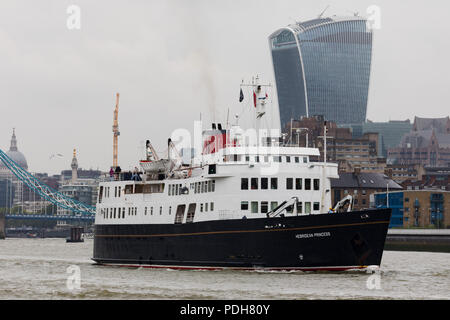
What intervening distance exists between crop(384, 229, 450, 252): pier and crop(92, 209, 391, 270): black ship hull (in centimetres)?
5591

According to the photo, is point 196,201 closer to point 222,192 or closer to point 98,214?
point 222,192

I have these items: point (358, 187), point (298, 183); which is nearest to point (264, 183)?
point (298, 183)

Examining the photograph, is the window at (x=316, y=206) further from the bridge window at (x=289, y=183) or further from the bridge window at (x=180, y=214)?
the bridge window at (x=180, y=214)

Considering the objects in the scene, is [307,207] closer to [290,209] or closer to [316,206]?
[316,206]

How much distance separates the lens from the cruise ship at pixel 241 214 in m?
44.2

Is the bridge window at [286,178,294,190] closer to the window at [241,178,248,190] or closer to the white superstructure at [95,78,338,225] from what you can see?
the white superstructure at [95,78,338,225]

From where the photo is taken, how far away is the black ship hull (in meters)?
44.0

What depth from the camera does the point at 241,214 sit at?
47375 mm

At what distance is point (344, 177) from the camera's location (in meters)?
148

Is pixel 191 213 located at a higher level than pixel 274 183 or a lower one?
lower

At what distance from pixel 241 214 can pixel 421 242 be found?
61030 mm

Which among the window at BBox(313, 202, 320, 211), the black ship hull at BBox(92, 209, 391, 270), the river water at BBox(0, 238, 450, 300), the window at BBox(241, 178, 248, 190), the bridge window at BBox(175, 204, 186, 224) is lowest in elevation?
the river water at BBox(0, 238, 450, 300)

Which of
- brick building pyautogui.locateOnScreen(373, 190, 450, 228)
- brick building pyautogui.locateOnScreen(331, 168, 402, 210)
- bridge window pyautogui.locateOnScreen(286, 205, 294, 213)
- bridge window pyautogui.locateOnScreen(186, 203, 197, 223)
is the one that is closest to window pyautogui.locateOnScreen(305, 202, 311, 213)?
bridge window pyautogui.locateOnScreen(286, 205, 294, 213)

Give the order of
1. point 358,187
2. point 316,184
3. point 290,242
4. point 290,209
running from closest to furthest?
point 290,242 → point 290,209 → point 316,184 → point 358,187
